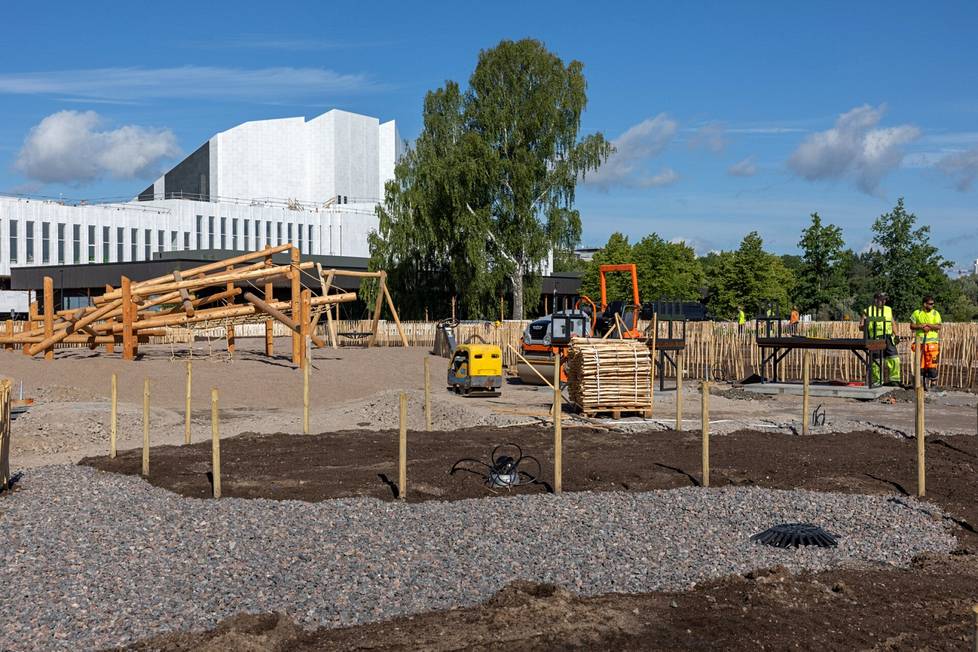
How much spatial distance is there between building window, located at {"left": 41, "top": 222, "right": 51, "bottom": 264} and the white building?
2.67 metres

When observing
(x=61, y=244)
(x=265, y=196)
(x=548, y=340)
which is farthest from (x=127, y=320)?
(x=265, y=196)

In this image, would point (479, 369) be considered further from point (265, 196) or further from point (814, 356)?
point (265, 196)

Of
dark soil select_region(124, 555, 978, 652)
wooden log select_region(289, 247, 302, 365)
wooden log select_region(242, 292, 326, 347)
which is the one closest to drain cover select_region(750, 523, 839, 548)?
dark soil select_region(124, 555, 978, 652)

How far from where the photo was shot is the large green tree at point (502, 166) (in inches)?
1884

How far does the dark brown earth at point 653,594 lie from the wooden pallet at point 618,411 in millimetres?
2874

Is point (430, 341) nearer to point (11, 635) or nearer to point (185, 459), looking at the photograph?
point (185, 459)

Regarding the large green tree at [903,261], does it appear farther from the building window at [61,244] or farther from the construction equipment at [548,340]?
the building window at [61,244]

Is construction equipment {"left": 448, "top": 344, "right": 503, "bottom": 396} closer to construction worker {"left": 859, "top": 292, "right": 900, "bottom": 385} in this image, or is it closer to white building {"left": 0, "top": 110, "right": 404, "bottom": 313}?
construction worker {"left": 859, "top": 292, "right": 900, "bottom": 385}

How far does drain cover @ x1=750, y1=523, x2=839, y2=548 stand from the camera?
9.45 m

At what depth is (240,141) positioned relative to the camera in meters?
87.1

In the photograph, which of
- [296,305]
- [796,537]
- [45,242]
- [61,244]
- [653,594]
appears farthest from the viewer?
[61,244]

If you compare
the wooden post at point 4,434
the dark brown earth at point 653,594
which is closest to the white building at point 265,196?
the dark brown earth at point 653,594

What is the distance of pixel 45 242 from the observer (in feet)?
236

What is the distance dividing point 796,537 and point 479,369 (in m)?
15.5
